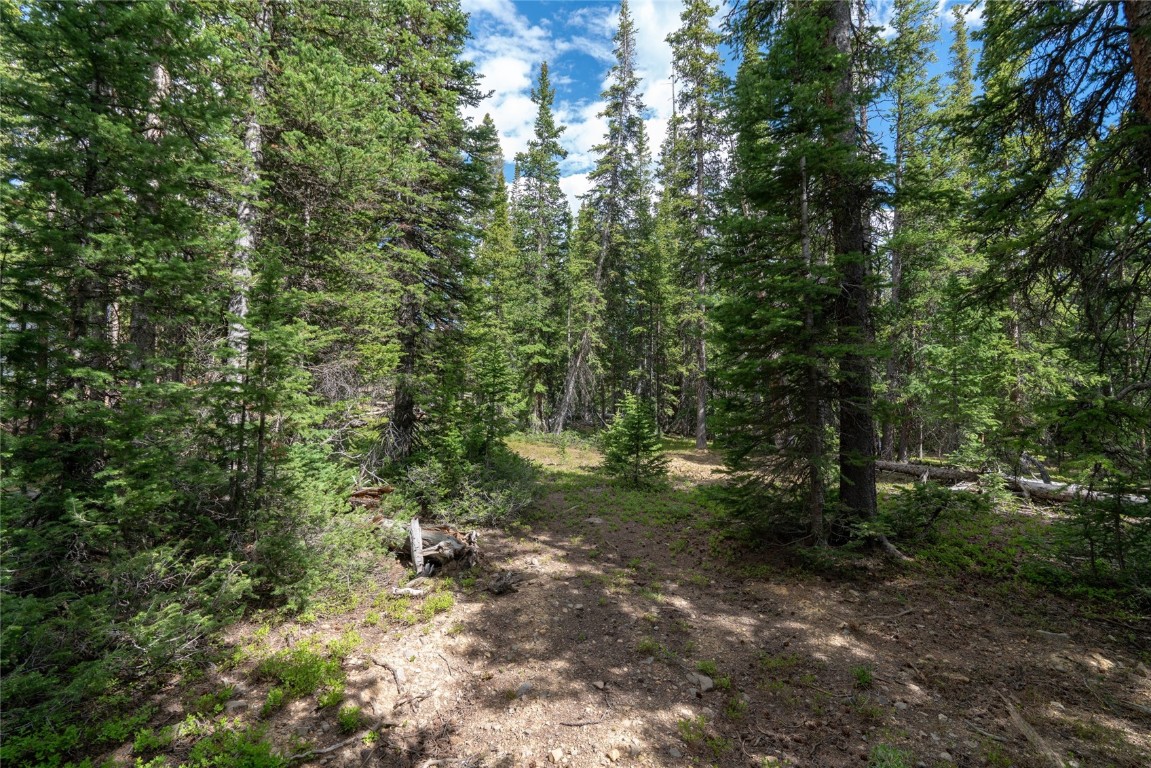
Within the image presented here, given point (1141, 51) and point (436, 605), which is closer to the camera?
point (1141, 51)

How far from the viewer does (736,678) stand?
4789mm

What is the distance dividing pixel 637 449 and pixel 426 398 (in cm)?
748

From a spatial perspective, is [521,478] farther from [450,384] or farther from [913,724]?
[913,724]

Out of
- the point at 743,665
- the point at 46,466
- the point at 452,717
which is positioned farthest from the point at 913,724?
the point at 46,466

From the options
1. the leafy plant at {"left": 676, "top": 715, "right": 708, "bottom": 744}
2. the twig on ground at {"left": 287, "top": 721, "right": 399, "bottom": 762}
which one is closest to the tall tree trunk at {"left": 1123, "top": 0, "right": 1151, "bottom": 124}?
the leafy plant at {"left": 676, "top": 715, "right": 708, "bottom": 744}

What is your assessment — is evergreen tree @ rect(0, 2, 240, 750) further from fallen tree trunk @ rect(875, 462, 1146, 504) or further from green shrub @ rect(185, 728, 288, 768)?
fallen tree trunk @ rect(875, 462, 1146, 504)

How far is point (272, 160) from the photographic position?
8.95 meters

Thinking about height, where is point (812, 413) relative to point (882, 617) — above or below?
above

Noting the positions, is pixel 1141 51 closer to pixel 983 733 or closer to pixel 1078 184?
pixel 1078 184

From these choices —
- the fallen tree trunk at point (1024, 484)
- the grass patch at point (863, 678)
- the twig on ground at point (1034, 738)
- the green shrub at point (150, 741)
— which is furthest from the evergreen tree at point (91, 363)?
the fallen tree trunk at point (1024, 484)

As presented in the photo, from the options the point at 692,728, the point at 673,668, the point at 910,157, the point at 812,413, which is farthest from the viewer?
the point at 910,157

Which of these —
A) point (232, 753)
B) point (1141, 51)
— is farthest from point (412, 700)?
point (1141, 51)

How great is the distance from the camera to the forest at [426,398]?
3.94m

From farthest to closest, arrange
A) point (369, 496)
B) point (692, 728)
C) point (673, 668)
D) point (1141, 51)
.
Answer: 1. point (369, 496)
2. point (673, 668)
3. point (1141, 51)
4. point (692, 728)
